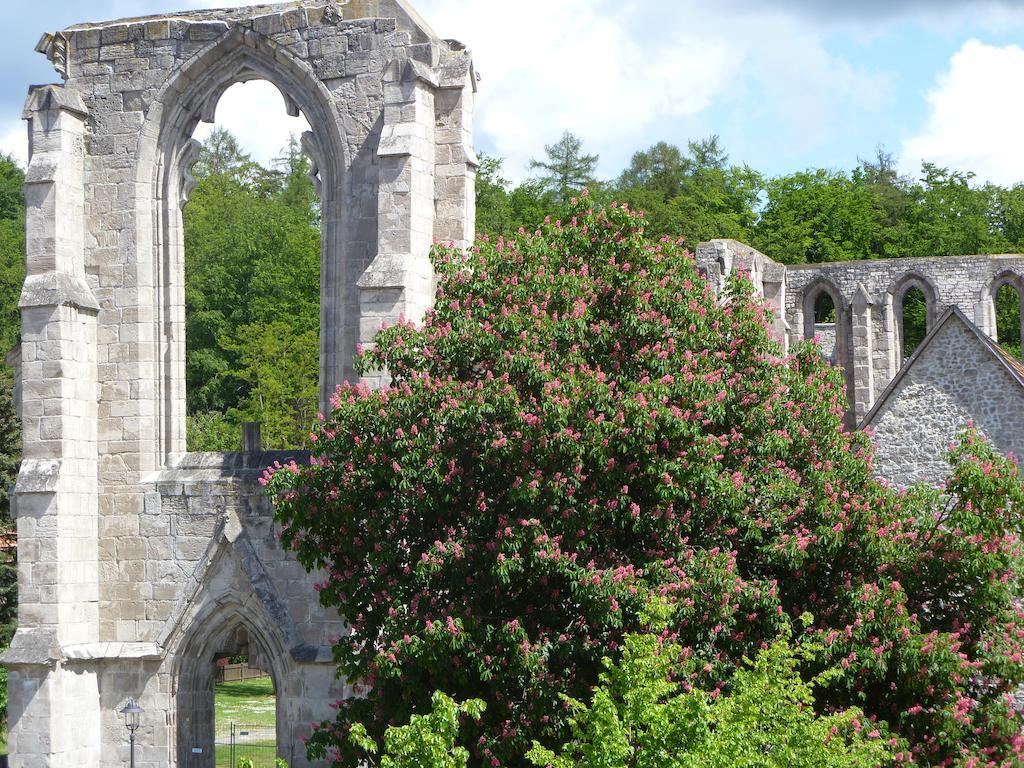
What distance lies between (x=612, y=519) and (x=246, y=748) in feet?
50.1

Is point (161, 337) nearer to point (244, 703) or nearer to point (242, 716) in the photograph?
point (242, 716)

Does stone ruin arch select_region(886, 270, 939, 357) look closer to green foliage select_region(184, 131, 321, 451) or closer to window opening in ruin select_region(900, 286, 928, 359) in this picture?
window opening in ruin select_region(900, 286, 928, 359)

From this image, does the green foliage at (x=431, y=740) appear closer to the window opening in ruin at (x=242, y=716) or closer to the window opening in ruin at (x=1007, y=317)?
the window opening in ruin at (x=242, y=716)

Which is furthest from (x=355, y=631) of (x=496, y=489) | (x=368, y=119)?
A: (x=368, y=119)

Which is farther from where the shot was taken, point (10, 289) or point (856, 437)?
point (10, 289)

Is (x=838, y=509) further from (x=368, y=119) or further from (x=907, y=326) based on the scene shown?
(x=907, y=326)

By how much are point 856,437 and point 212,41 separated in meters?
8.46

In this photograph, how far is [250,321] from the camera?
1679 inches

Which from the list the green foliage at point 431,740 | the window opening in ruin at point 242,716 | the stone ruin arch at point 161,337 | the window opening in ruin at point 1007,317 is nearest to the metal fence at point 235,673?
the window opening in ruin at point 242,716

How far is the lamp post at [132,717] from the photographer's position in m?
16.8

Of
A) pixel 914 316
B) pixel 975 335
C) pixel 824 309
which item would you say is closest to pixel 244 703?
pixel 975 335

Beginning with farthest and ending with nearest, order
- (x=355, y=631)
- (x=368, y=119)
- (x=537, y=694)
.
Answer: (x=368, y=119)
(x=355, y=631)
(x=537, y=694)

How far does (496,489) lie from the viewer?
13.8m

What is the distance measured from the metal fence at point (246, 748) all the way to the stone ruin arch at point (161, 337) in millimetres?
7206
